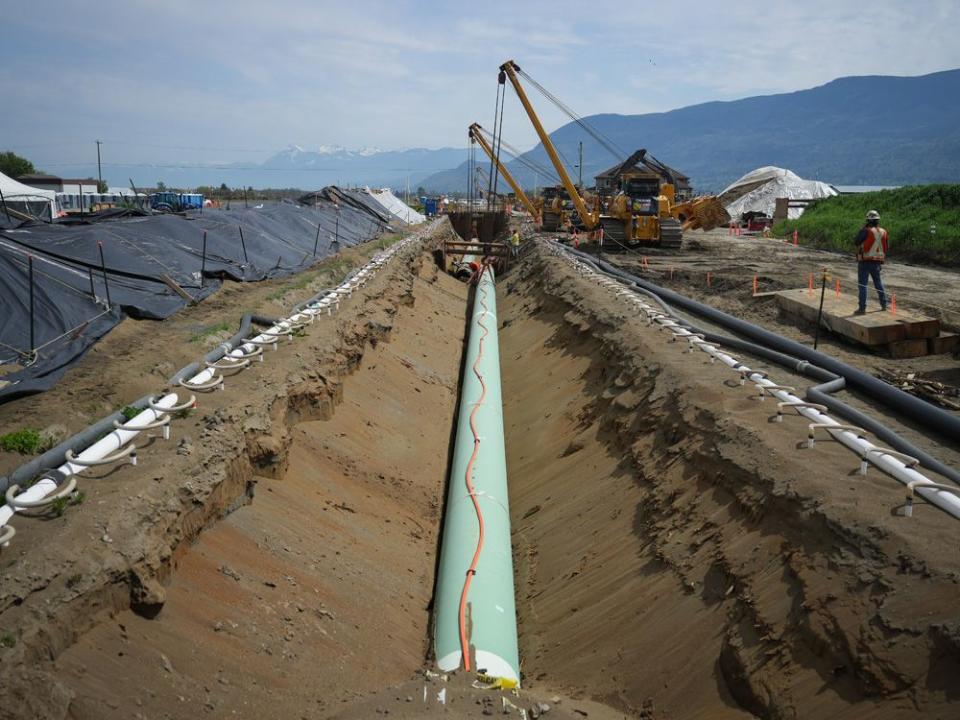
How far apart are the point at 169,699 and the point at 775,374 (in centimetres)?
870

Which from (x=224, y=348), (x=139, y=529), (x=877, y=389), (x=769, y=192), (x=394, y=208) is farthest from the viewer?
(x=394, y=208)

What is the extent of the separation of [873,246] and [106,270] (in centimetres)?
1452

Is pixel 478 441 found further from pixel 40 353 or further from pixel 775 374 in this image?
pixel 40 353

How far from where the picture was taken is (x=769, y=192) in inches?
2109

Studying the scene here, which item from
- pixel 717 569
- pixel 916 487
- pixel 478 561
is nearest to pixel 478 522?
pixel 478 561

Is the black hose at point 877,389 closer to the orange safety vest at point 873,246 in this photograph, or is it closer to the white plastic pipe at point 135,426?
the orange safety vest at point 873,246

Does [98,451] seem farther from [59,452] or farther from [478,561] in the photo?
[478,561]

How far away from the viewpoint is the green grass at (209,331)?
1240 cm

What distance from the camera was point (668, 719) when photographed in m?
5.18

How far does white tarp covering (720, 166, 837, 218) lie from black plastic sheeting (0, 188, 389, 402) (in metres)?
36.8

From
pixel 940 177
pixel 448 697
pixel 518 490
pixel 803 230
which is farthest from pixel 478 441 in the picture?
pixel 940 177

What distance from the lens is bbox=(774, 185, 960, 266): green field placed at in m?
26.0

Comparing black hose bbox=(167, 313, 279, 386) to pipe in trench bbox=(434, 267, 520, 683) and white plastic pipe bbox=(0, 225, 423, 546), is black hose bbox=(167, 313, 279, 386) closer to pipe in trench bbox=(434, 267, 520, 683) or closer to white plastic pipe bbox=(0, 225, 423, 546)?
→ white plastic pipe bbox=(0, 225, 423, 546)

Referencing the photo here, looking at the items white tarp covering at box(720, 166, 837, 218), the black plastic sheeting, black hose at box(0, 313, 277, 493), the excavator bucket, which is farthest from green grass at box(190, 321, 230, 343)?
white tarp covering at box(720, 166, 837, 218)
